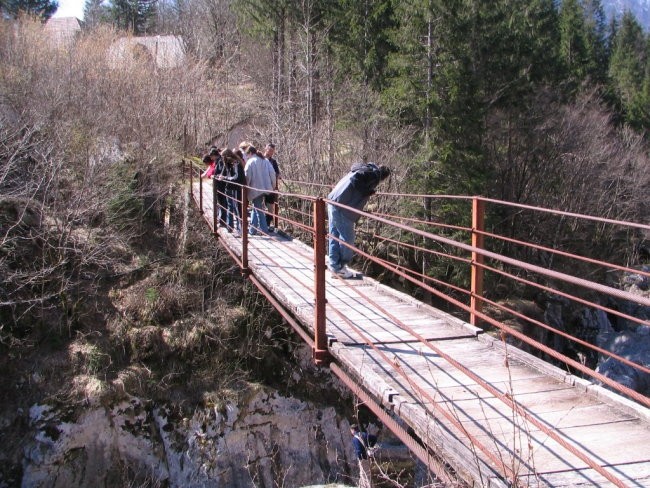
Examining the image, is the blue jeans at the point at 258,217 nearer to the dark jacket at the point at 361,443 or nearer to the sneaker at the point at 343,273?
the sneaker at the point at 343,273

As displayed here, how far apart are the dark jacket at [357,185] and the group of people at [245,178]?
2937mm

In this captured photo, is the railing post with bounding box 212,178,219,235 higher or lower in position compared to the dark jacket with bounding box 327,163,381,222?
lower

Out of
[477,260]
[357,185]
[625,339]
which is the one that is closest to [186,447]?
[357,185]

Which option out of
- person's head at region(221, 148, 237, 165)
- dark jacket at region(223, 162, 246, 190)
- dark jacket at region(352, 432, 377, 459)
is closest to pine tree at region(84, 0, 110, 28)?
person's head at region(221, 148, 237, 165)

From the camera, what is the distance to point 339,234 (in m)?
6.48

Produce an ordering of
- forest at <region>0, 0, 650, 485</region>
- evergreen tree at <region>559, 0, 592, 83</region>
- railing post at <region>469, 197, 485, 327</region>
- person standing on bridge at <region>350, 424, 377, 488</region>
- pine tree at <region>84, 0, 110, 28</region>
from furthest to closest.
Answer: pine tree at <region>84, 0, 110, 28</region>, evergreen tree at <region>559, 0, 592, 83</region>, forest at <region>0, 0, 650, 485</region>, person standing on bridge at <region>350, 424, 377, 488</region>, railing post at <region>469, 197, 485, 327</region>

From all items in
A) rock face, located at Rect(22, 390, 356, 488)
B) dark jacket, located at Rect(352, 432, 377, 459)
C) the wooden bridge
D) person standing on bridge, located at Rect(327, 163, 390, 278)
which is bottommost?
rock face, located at Rect(22, 390, 356, 488)

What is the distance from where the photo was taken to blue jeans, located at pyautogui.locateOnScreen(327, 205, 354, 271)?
6402mm

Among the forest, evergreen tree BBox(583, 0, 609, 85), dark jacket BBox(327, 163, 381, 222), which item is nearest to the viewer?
dark jacket BBox(327, 163, 381, 222)

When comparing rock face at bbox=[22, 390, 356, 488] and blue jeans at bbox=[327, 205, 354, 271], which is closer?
blue jeans at bbox=[327, 205, 354, 271]

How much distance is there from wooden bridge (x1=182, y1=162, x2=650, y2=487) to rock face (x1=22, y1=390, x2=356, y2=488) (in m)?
6.78

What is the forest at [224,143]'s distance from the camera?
1247 cm

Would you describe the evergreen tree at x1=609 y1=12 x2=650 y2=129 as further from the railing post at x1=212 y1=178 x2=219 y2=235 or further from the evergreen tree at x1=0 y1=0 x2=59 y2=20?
the evergreen tree at x1=0 y1=0 x2=59 y2=20

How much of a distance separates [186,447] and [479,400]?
905cm
